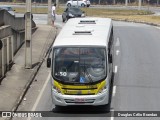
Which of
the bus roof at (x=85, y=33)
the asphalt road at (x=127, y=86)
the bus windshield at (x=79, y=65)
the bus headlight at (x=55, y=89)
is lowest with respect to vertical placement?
the asphalt road at (x=127, y=86)

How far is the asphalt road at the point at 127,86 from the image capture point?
19.2 m

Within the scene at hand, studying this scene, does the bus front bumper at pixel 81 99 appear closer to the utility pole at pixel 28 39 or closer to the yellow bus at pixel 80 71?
the yellow bus at pixel 80 71

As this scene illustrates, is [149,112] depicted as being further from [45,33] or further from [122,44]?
[45,33]

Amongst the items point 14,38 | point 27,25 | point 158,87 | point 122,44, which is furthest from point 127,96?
point 122,44

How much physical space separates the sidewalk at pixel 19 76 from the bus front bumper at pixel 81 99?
1779mm

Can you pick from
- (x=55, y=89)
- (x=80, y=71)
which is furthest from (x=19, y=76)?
(x=80, y=71)

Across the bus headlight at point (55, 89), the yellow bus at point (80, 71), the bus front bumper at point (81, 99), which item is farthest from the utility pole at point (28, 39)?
the bus front bumper at point (81, 99)

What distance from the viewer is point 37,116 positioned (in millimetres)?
18375

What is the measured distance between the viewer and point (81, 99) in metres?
18.2

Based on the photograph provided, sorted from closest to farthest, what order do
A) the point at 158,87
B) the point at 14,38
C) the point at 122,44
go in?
the point at 158,87
the point at 14,38
the point at 122,44

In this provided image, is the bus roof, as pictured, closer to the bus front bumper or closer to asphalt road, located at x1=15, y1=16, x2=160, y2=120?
the bus front bumper

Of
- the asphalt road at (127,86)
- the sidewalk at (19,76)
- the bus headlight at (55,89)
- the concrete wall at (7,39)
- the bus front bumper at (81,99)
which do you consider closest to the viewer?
the bus front bumper at (81,99)

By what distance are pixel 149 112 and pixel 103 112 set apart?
1.75 metres

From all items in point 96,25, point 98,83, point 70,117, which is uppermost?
point 96,25
